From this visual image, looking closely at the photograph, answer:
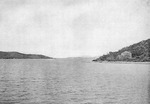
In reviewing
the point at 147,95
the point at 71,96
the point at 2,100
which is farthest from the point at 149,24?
the point at 2,100

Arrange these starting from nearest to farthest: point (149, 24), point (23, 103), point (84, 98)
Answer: point (23, 103) → point (84, 98) → point (149, 24)

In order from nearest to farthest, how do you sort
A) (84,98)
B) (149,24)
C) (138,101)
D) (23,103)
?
(23,103) < (138,101) < (84,98) < (149,24)

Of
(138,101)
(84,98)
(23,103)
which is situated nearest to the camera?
(23,103)

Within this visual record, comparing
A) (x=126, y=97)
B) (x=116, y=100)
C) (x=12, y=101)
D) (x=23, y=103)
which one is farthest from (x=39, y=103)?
(x=126, y=97)

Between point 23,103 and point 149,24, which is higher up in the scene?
point 149,24

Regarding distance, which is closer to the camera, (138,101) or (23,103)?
(23,103)

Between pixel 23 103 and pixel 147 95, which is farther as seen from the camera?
pixel 147 95

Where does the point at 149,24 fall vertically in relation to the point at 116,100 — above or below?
above

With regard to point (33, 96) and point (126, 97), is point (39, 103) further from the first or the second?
point (126, 97)

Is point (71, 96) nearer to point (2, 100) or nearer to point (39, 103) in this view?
point (39, 103)
